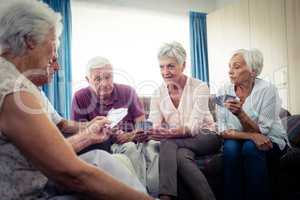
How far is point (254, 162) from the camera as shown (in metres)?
1.81

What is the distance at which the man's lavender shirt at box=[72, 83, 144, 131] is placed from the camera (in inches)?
84.2

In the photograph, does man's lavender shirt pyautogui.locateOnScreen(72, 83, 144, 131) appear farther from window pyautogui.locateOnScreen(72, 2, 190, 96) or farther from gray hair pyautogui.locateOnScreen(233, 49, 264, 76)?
window pyautogui.locateOnScreen(72, 2, 190, 96)

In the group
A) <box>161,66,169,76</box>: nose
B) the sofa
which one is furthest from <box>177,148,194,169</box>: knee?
<box>161,66,169,76</box>: nose

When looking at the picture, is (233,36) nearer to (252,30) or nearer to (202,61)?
(252,30)

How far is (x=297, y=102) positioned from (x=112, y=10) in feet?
7.91

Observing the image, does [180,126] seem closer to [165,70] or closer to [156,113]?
[156,113]

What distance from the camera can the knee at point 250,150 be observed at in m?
1.83

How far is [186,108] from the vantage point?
212 centimetres

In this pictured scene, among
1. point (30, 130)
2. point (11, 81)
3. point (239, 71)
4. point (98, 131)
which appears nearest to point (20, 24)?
point (11, 81)

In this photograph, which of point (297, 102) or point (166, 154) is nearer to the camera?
point (166, 154)

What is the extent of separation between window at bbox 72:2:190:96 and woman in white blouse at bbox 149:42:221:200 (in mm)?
1683

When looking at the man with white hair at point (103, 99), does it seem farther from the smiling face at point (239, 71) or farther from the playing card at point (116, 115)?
the smiling face at point (239, 71)

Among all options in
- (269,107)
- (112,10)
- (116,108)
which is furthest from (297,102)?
(112,10)

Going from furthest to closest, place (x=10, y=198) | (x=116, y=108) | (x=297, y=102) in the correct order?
(x=297, y=102)
(x=116, y=108)
(x=10, y=198)
